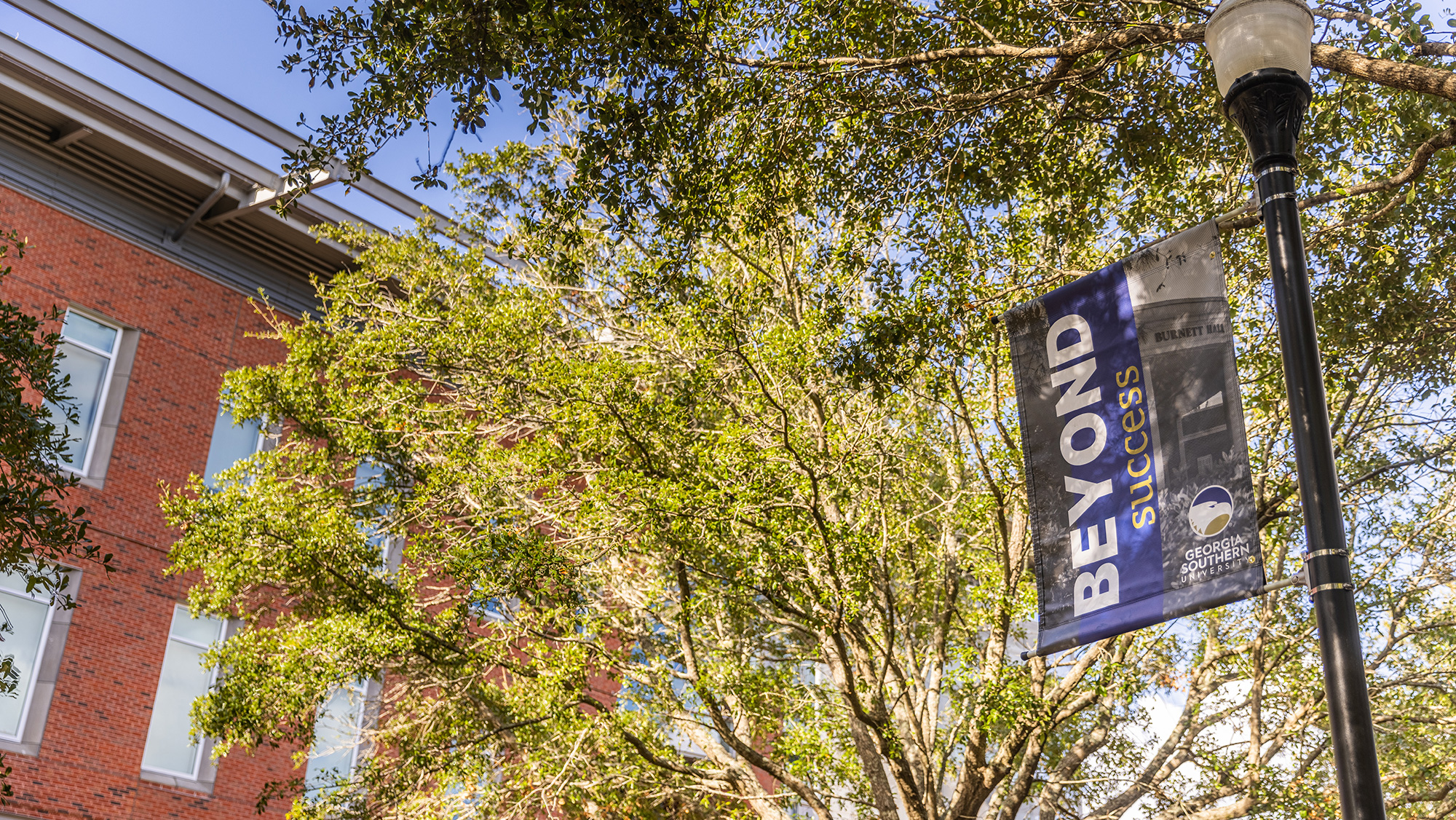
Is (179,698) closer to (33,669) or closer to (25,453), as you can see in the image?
(33,669)

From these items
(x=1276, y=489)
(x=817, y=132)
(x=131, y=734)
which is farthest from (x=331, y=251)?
(x=1276, y=489)

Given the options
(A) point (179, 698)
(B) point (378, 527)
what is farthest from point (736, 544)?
(A) point (179, 698)

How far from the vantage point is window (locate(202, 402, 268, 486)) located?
62.3 feet

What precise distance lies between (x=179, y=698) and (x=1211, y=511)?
16.8 meters

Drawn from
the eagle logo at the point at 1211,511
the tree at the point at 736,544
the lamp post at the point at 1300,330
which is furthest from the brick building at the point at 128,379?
the lamp post at the point at 1300,330

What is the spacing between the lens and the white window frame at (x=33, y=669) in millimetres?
15602

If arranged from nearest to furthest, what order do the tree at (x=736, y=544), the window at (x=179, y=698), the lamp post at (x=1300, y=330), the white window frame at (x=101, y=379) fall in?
the lamp post at (x=1300, y=330)
the tree at (x=736, y=544)
the window at (x=179, y=698)
the white window frame at (x=101, y=379)

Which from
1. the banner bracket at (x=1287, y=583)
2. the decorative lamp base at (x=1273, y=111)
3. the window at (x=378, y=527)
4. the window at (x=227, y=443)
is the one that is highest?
the window at (x=227, y=443)

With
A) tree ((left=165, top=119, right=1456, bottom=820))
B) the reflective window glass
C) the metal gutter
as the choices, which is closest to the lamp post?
tree ((left=165, top=119, right=1456, bottom=820))

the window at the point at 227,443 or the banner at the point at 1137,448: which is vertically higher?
the window at the point at 227,443

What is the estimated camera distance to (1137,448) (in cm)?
579

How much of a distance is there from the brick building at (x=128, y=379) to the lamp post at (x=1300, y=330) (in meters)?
14.4

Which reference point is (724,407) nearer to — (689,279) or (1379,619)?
(689,279)

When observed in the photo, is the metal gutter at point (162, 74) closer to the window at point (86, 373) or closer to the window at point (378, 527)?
the window at point (86, 373)
